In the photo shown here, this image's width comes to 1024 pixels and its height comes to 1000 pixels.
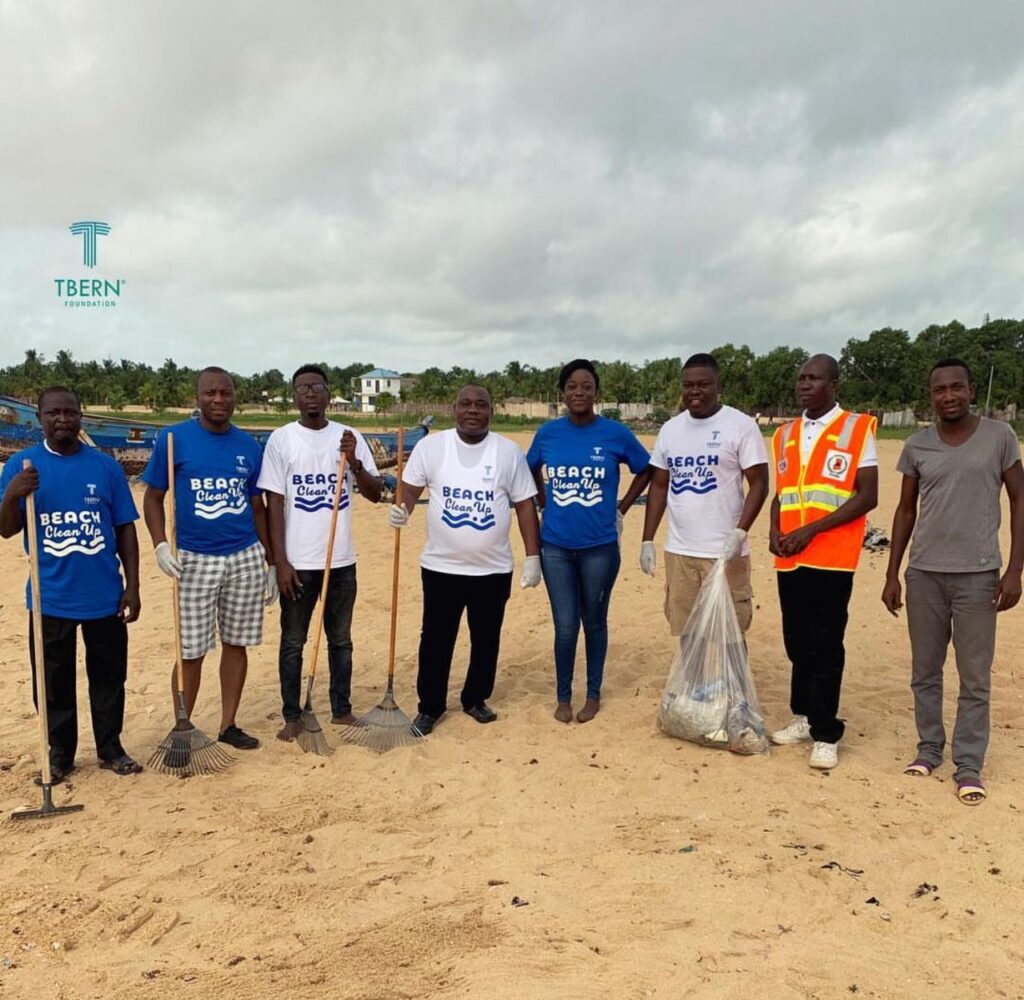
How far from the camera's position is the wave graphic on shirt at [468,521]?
4.06m

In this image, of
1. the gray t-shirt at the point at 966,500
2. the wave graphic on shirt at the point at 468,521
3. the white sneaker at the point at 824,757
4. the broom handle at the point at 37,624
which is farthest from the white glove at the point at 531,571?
the broom handle at the point at 37,624

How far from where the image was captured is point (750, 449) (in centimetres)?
395

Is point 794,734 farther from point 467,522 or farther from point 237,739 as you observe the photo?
point 237,739

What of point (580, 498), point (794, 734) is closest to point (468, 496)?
point (580, 498)

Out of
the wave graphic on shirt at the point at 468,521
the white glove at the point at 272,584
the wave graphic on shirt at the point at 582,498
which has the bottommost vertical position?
the white glove at the point at 272,584

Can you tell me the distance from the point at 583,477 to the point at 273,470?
1623 millimetres

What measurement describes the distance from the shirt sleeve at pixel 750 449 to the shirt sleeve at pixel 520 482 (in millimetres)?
1112

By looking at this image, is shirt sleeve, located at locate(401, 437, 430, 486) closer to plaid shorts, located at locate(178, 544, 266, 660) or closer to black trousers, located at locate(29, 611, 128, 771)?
plaid shorts, located at locate(178, 544, 266, 660)

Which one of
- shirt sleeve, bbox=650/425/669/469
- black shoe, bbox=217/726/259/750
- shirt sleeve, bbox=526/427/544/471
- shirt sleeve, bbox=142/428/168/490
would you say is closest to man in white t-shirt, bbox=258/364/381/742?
black shoe, bbox=217/726/259/750

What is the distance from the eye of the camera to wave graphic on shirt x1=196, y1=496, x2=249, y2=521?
12.3 feet

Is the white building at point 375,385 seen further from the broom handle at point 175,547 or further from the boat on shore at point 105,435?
the broom handle at point 175,547

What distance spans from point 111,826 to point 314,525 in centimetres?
161

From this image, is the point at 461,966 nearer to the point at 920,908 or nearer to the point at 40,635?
the point at 920,908

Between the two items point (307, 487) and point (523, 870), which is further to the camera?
point (307, 487)
